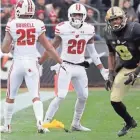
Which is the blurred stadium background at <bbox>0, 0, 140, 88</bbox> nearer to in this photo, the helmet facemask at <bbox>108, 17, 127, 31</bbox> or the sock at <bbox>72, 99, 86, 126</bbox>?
the sock at <bbox>72, 99, 86, 126</bbox>

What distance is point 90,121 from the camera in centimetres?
1112

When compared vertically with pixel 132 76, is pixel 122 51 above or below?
above

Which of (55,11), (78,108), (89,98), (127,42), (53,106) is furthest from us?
(55,11)

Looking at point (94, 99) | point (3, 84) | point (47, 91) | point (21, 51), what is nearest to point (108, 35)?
point (21, 51)

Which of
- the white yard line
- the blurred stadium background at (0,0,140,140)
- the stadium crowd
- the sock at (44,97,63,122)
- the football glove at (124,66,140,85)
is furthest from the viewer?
the stadium crowd

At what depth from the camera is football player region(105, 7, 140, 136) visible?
29.0ft

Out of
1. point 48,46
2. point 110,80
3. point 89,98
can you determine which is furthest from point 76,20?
point 89,98

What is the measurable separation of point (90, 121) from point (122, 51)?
2.45 m

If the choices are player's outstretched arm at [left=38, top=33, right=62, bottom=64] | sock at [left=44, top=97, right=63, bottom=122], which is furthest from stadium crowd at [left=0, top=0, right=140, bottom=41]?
player's outstretched arm at [left=38, top=33, right=62, bottom=64]

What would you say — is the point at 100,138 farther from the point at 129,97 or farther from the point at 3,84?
the point at 3,84

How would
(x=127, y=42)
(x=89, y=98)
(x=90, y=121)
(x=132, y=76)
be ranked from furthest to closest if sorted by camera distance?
(x=89, y=98) < (x=90, y=121) < (x=127, y=42) < (x=132, y=76)

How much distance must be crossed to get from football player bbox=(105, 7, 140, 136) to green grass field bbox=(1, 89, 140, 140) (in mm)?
495

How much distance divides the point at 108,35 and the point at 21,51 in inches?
48.7

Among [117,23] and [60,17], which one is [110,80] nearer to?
[117,23]
